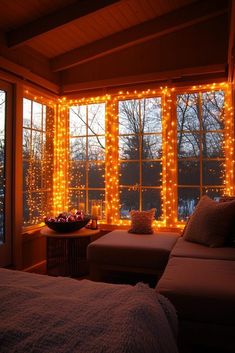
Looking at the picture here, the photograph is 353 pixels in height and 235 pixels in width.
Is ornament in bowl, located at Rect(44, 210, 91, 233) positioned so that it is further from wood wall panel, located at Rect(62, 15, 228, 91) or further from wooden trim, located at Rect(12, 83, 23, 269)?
wood wall panel, located at Rect(62, 15, 228, 91)

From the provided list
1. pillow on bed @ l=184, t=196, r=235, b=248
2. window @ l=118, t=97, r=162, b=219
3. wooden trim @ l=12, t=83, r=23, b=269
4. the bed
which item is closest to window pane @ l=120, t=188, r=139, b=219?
window @ l=118, t=97, r=162, b=219

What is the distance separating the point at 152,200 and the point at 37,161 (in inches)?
62.3

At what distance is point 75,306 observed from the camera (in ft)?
3.15

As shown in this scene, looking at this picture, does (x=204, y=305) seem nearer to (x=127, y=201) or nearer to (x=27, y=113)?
(x=127, y=201)

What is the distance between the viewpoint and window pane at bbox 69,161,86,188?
3.98m

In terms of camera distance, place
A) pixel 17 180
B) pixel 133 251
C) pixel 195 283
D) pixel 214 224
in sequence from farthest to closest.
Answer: pixel 17 180
pixel 133 251
pixel 214 224
pixel 195 283

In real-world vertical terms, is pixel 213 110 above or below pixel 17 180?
above

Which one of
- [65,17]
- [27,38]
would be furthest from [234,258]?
[27,38]

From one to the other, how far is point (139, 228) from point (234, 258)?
4.17ft

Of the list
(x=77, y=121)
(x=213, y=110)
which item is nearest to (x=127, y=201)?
(x=77, y=121)

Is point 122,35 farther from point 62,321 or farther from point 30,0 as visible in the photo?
point 62,321

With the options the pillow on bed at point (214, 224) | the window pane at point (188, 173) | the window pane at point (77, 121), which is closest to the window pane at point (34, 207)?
the window pane at point (77, 121)

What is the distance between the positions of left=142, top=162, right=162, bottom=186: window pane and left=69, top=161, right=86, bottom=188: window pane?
2.88ft

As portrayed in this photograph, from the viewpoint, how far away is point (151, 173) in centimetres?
364
